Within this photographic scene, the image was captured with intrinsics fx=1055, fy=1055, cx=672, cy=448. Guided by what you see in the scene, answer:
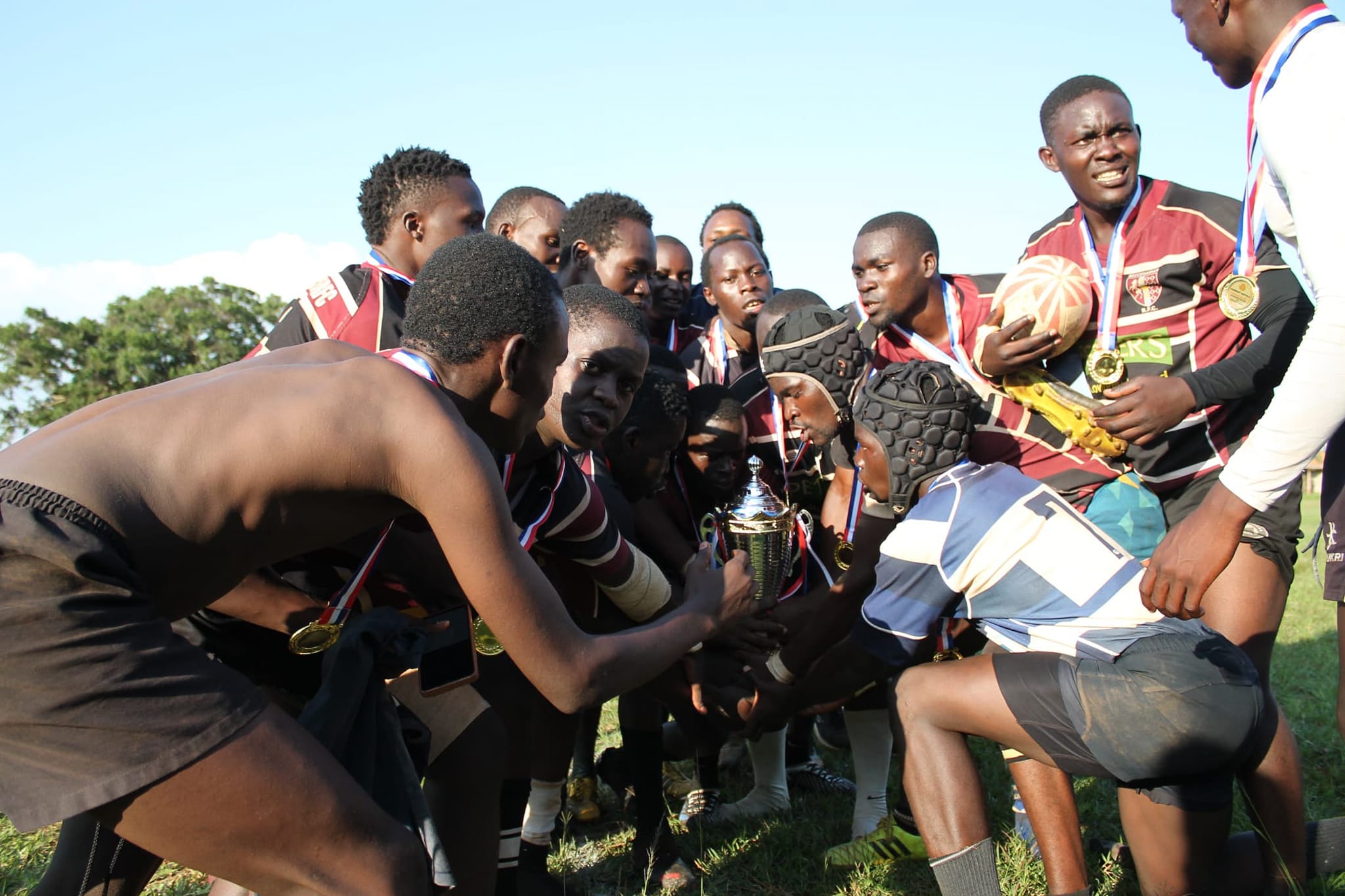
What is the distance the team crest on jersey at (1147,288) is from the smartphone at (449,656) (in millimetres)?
2911

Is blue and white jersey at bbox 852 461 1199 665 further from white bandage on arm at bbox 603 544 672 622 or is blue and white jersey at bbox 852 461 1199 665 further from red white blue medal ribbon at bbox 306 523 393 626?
red white blue medal ribbon at bbox 306 523 393 626

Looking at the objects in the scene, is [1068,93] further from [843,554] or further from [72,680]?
[72,680]

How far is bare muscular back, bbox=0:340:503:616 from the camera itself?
2186mm

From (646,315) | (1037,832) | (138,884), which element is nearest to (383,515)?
(138,884)

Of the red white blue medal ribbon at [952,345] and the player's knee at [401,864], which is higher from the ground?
the red white blue medal ribbon at [952,345]

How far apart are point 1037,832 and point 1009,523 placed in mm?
1031

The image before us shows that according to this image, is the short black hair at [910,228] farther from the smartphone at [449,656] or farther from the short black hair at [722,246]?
Result: the smartphone at [449,656]

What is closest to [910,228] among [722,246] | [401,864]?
[722,246]

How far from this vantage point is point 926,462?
3.66 meters

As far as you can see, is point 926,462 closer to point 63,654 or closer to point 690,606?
point 690,606

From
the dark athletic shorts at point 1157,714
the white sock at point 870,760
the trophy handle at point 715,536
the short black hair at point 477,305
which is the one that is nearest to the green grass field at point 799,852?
the white sock at point 870,760

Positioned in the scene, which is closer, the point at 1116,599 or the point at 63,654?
the point at 63,654

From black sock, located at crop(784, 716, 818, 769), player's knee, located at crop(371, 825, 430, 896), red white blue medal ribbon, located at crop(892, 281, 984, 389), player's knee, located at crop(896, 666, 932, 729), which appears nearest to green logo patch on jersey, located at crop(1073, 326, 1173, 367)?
red white blue medal ribbon, located at crop(892, 281, 984, 389)

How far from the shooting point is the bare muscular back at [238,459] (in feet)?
7.17
